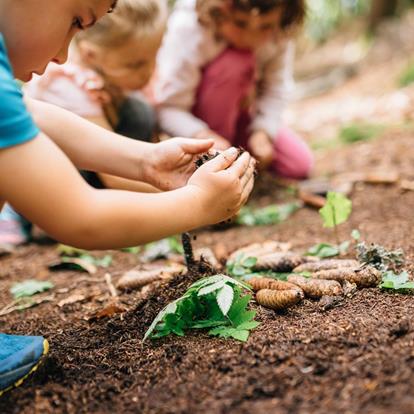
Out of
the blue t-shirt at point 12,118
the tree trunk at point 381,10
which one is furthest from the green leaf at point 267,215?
the tree trunk at point 381,10

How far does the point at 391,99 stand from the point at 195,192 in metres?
4.34

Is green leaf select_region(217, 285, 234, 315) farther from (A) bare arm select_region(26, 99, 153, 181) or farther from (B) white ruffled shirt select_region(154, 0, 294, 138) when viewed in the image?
(B) white ruffled shirt select_region(154, 0, 294, 138)

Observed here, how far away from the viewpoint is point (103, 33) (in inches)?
106

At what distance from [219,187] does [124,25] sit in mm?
1683

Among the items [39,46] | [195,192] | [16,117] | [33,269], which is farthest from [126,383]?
[33,269]

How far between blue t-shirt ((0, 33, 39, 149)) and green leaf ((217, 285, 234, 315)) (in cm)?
54

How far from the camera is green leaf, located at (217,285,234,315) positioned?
1249 mm

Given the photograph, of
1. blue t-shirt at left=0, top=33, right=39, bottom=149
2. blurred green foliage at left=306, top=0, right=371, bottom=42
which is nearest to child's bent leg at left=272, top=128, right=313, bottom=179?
blue t-shirt at left=0, top=33, right=39, bottom=149

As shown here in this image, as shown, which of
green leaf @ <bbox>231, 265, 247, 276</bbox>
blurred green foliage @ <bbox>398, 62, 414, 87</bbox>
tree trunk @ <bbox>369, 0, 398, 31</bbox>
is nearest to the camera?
green leaf @ <bbox>231, 265, 247, 276</bbox>

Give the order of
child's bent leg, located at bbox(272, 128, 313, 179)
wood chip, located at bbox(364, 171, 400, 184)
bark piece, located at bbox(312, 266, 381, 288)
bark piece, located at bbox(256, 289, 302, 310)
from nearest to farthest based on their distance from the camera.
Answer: bark piece, located at bbox(256, 289, 302, 310), bark piece, located at bbox(312, 266, 381, 288), wood chip, located at bbox(364, 171, 400, 184), child's bent leg, located at bbox(272, 128, 313, 179)

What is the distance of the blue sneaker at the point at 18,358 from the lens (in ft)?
4.04

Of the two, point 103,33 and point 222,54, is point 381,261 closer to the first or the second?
point 103,33

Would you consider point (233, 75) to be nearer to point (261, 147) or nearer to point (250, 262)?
point (261, 147)

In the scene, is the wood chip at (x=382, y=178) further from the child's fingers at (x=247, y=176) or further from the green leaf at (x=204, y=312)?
the green leaf at (x=204, y=312)
